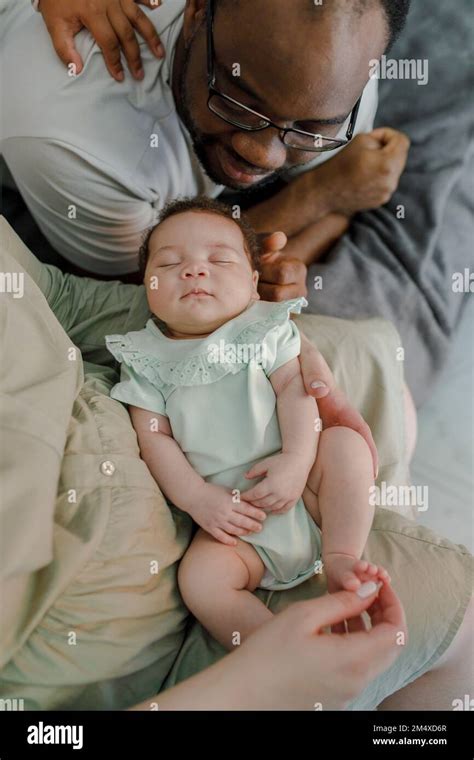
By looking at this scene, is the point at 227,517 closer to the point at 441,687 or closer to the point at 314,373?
the point at 314,373

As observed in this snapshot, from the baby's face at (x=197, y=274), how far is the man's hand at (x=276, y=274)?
0.52ft

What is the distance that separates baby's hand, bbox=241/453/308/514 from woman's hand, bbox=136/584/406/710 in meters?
0.13

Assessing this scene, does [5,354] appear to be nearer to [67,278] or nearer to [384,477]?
[67,278]

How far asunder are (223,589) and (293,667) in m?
0.12

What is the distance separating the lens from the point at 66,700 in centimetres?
75

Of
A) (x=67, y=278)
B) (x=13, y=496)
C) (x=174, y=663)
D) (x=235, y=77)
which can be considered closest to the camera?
(x=13, y=496)

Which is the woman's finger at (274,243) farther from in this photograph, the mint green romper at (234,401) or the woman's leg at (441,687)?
the woman's leg at (441,687)

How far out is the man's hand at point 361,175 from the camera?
1283 millimetres

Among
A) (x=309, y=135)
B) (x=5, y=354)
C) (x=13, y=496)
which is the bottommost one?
(x=13, y=496)

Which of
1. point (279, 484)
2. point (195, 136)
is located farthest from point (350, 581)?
point (195, 136)

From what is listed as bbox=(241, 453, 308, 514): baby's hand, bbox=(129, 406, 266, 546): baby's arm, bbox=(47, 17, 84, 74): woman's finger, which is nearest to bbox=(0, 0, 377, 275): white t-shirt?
bbox=(47, 17, 84, 74): woman's finger
